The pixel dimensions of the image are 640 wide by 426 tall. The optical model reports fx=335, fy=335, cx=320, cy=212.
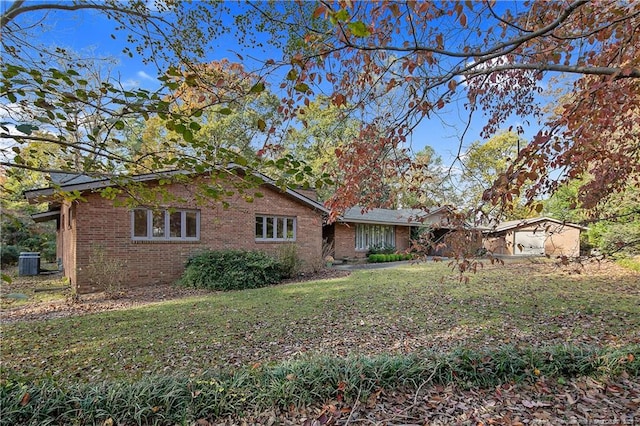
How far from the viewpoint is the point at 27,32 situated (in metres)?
3.86

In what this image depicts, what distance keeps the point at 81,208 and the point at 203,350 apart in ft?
26.1

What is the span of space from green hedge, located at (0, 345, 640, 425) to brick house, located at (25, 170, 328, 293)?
200 inches

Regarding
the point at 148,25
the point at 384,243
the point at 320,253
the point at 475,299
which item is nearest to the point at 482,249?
the point at 148,25

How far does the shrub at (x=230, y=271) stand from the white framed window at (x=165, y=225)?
3.22 feet

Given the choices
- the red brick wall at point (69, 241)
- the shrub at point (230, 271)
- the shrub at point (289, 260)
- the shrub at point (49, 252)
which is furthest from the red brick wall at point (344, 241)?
the shrub at point (49, 252)

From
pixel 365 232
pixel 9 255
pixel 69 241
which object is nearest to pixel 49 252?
pixel 9 255

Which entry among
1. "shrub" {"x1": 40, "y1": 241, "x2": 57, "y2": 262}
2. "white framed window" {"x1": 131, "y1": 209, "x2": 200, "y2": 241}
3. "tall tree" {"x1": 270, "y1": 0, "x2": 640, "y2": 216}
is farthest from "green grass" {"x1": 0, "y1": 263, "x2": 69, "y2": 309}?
"tall tree" {"x1": 270, "y1": 0, "x2": 640, "y2": 216}

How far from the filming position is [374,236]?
23.0m

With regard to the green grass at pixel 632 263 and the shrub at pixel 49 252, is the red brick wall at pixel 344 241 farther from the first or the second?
the shrub at pixel 49 252

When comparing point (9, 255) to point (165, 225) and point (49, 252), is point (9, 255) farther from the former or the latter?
point (165, 225)

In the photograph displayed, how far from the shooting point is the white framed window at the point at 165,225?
448 inches

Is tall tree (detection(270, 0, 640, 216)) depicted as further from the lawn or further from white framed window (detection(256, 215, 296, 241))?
white framed window (detection(256, 215, 296, 241))

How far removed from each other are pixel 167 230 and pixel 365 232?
13.5 m

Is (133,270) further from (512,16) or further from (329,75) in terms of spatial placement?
(512,16)
